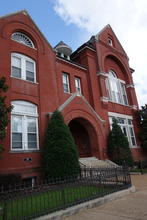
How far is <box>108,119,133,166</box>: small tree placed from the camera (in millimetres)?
16766

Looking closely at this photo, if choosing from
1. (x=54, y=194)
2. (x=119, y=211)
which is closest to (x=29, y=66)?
(x=54, y=194)

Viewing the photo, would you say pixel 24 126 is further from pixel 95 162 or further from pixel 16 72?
pixel 95 162

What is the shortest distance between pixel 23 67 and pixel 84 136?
8797 mm

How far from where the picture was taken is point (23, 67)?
1418 centimetres

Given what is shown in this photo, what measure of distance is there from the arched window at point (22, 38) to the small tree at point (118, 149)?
1058cm

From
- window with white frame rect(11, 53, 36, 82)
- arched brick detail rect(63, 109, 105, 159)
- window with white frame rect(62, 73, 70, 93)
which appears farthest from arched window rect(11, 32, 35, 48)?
arched brick detail rect(63, 109, 105, 159)

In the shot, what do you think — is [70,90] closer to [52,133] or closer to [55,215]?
[52,133]

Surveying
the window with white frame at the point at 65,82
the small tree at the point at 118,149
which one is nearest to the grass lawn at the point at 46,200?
the small tree at the point at 118,149

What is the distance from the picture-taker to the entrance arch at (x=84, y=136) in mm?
17219

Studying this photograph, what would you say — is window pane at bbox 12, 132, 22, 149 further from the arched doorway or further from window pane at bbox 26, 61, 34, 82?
the arched doorway

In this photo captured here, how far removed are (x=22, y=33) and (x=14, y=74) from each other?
4.05m

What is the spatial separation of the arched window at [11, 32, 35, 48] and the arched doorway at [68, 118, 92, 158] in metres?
7.67

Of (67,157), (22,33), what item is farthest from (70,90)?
(67,157)

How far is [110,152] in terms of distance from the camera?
56.9 feet
